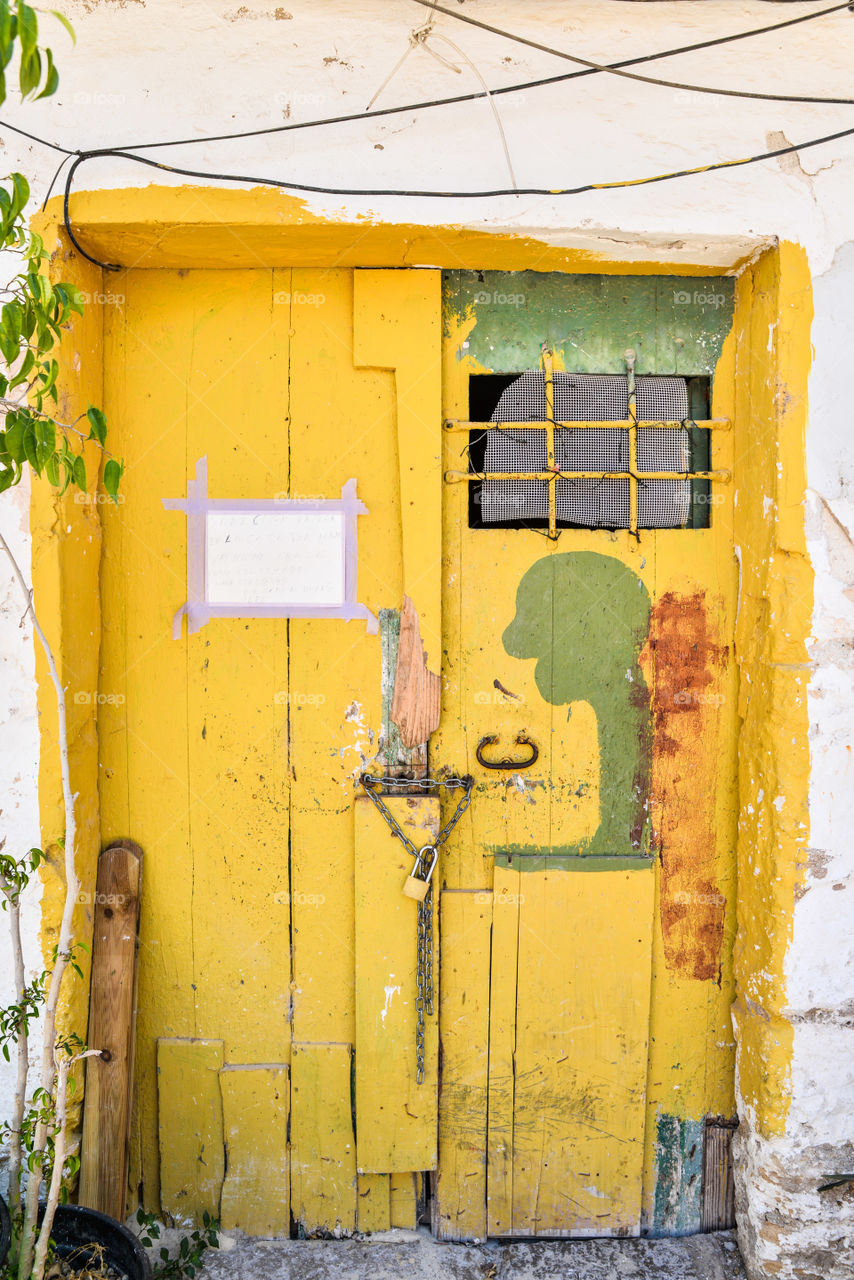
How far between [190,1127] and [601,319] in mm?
2421

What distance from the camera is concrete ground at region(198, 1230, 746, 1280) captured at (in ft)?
6.60

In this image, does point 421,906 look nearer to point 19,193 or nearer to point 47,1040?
point 47,1040

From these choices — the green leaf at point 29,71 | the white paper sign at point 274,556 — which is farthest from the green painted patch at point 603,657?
the green leaf at point 29,71

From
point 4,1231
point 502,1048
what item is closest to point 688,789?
Answer: point 502,1048

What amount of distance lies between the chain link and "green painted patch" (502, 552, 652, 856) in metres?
0.30

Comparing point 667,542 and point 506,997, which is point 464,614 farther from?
point 506,997

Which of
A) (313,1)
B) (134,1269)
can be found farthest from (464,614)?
(134,1269)

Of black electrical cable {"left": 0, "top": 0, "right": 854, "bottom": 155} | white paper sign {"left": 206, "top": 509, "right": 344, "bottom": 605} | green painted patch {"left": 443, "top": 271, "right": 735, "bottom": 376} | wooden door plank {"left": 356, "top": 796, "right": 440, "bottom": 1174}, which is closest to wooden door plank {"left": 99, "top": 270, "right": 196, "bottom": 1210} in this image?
white paper sign {"left": 206, "top": 509, "right": 344, "bottom": 605}

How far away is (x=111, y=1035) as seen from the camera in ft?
6.49

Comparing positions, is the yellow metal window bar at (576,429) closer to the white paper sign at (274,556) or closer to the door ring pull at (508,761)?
the white paper sign at (274,556)

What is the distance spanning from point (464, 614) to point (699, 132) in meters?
1.28

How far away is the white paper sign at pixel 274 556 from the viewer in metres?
2.05

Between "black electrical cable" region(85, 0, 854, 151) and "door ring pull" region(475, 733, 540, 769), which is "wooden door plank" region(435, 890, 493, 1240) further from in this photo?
"black electrical cable" region(85, 0, 854, 151)

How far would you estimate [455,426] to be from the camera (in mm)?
2068
